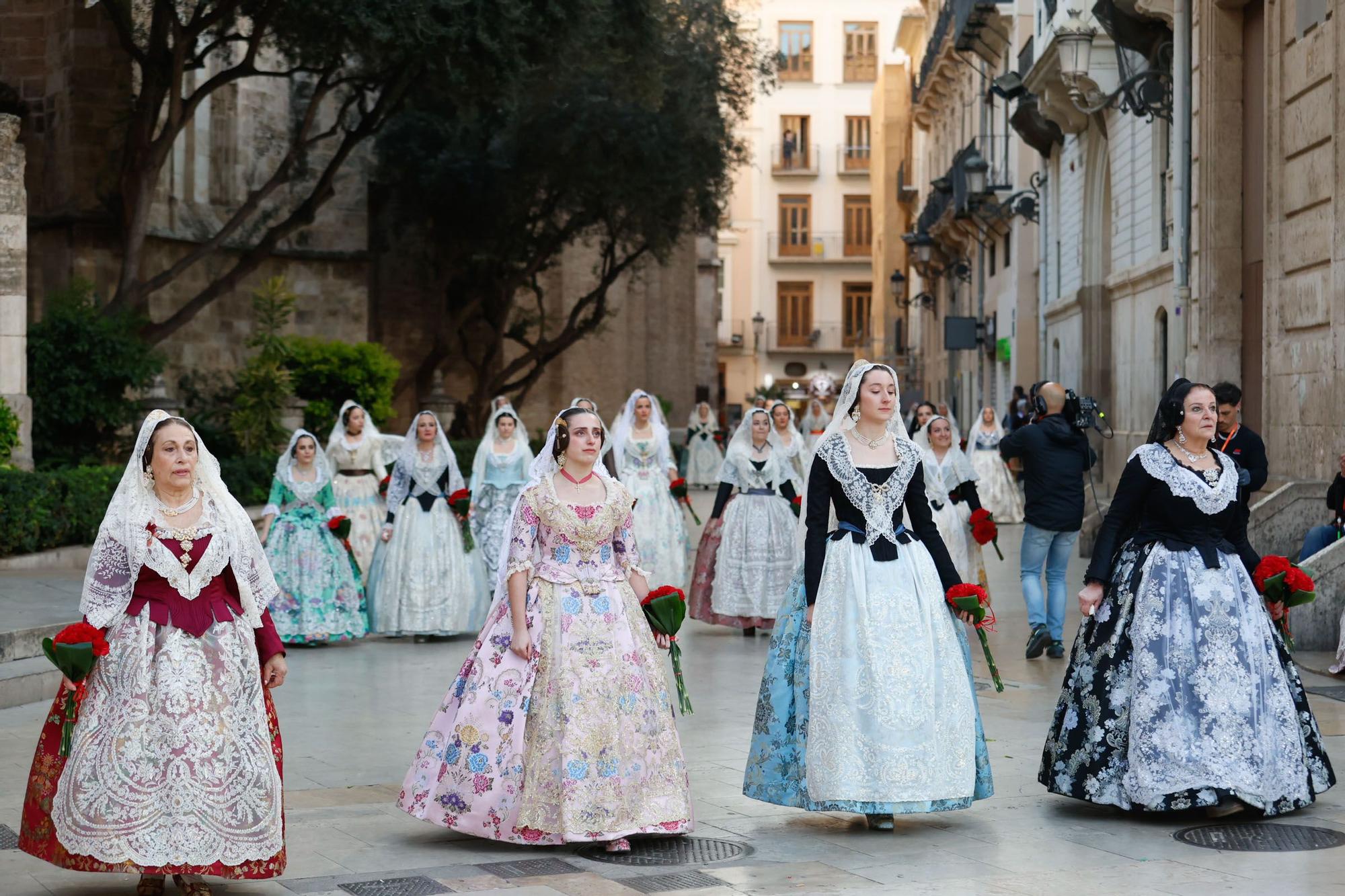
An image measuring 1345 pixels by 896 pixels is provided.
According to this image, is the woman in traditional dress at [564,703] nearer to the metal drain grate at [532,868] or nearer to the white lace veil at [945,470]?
the metal drain grate at [532,868]

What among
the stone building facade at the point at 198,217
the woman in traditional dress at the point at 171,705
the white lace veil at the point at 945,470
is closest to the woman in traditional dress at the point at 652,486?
the white lace veil at the point at 945,470

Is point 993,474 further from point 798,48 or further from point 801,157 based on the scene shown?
point 798,48

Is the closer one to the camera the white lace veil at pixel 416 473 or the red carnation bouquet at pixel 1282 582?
the red carnation bouquet at pixel 1282 582

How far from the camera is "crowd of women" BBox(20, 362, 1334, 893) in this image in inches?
227

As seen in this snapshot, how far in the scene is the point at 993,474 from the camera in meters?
24.8

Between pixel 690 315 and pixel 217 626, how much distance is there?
4120 cm

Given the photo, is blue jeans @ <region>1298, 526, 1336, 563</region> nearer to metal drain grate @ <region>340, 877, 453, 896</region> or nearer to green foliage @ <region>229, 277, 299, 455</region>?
metal drain grate @ <region>340, 877, 453, 896</region>

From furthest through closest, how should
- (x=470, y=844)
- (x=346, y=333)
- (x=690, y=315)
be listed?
(x=690, y=315) < (x=346, y=333) < (x=470, y=844)

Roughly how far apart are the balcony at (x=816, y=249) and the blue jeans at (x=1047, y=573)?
206 ft

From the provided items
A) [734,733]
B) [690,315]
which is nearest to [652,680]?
[734,733]

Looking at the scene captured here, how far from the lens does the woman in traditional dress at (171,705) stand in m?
5.64

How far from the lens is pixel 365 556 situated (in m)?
15.1

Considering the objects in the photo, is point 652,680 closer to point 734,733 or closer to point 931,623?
point 931,623

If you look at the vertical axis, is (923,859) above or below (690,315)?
below
